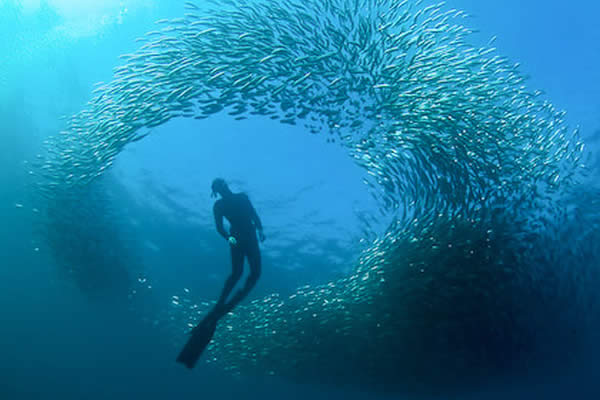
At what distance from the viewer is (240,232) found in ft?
21.2

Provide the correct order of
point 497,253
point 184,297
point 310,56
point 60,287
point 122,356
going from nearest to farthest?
point 310,56 < point 497,253 < point 184,297 < point 60,287 < point 122,356

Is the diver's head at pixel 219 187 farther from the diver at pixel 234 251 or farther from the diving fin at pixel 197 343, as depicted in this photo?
the diving fin at pixel 197 343

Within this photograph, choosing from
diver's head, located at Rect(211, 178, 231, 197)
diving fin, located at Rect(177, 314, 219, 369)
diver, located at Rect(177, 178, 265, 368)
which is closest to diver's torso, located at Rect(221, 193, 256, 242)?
diver, located at Rect(177, 178, 265, 368)

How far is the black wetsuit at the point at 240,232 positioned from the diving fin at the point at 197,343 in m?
0.55

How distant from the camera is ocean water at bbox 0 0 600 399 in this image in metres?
6.58

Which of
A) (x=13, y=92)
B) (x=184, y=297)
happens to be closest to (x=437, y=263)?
(x=184, y=297)

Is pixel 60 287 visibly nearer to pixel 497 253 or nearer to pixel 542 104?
pixel 497 253

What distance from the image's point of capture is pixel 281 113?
716 centimetres

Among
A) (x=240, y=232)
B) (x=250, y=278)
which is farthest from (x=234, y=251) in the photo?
(x=250, y=278)

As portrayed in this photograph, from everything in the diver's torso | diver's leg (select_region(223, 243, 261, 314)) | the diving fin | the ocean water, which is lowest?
the diving fin

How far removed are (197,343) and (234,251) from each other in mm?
1520

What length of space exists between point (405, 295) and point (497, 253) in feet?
9.27

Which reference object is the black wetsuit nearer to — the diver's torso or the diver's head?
the diver's torso

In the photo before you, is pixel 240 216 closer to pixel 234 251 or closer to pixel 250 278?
pixel 234 251
